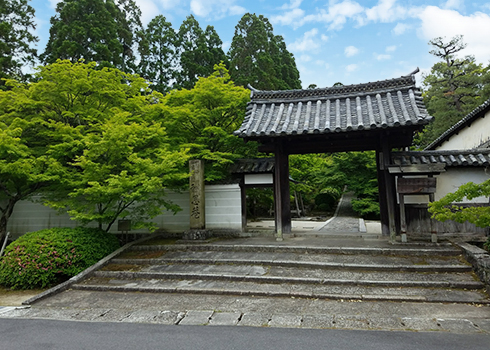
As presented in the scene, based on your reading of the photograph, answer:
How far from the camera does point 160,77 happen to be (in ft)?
99.7

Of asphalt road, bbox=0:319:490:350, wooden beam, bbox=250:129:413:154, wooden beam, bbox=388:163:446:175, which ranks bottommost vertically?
asphalt road, bbox=0:319:490:350

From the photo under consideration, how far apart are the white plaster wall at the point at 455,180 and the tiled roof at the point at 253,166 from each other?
5.00 meters

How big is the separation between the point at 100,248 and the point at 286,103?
27.6ft

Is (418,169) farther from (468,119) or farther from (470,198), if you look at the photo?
(468,119)

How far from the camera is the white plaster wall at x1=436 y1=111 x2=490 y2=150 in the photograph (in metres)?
14.7

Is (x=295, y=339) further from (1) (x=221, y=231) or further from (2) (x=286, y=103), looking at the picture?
(2) (x=286, y=103)

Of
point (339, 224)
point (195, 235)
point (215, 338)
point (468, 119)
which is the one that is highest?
point (468, 119)

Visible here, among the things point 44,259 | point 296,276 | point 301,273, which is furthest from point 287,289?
point 44,259

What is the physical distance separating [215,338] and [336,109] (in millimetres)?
8725

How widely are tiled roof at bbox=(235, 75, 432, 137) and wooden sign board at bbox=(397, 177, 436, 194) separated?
1765 mm

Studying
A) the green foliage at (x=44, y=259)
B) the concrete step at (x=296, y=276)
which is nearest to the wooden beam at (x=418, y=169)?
the concrete step at (x=296, y=276)

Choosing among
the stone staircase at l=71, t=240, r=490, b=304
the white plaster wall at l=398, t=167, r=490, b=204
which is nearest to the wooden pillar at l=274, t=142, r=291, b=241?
the stone staircase at l=71, t=240, r=490, b=304

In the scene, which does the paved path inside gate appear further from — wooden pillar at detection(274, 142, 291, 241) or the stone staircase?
the stone staircase

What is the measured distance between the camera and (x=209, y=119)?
11953 mm
